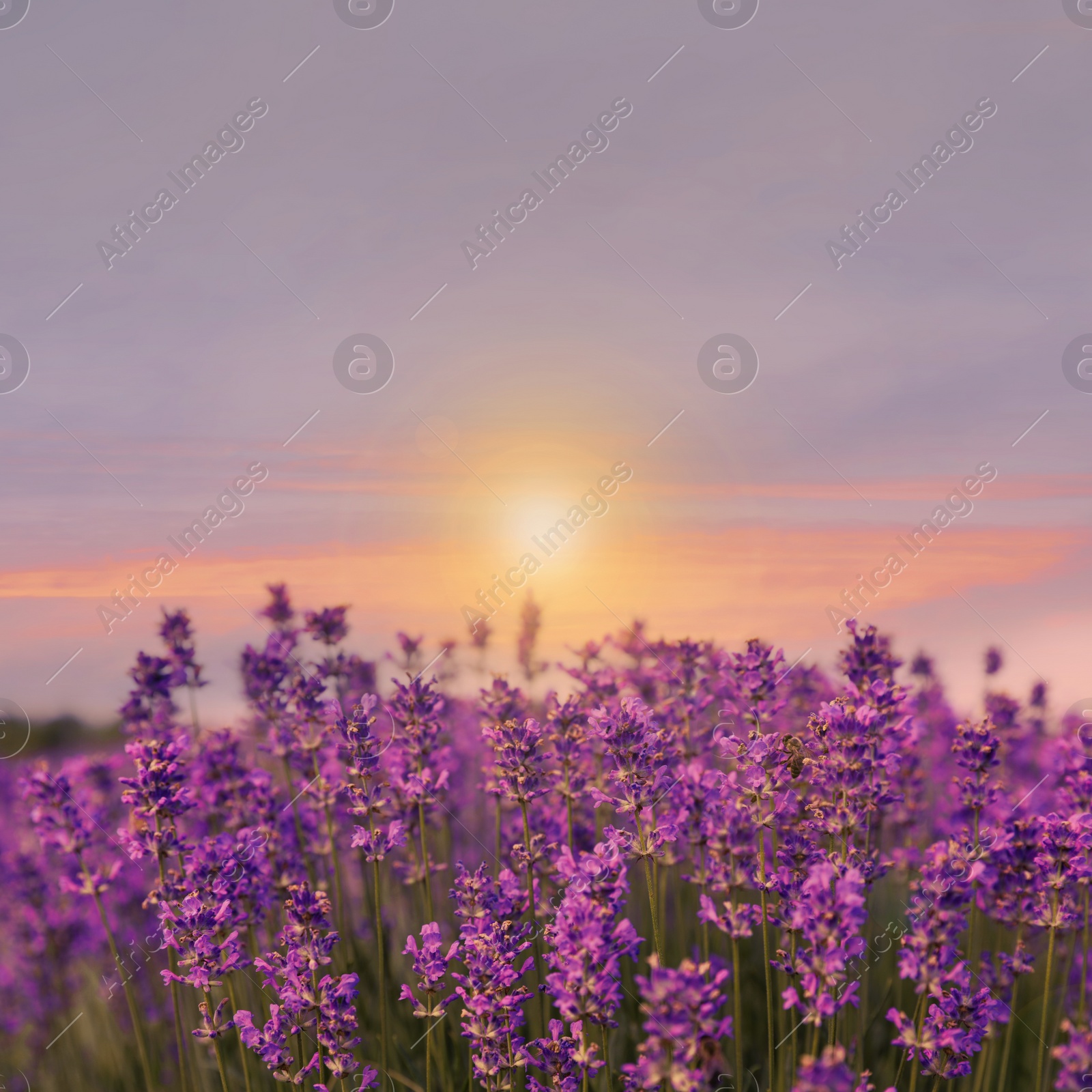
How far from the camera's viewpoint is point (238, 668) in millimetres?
5996

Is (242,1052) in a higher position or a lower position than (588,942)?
lower

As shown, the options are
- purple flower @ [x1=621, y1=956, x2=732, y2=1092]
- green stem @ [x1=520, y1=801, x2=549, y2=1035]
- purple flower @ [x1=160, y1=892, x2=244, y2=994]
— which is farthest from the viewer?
green stem @ [x1=520, y1=801, x2=549, y2=1035]

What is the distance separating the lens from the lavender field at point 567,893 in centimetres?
333

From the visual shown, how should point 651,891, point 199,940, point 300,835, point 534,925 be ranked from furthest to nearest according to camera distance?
point 300,835 → point 534,925 → point 199,940 → point 651,891

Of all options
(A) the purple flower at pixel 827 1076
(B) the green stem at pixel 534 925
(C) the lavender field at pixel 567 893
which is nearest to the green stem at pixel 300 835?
(C) the lavender field at pixel 567 893

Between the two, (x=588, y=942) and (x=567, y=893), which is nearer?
(x=588, y=942)

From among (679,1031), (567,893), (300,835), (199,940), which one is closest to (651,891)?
(567,893)

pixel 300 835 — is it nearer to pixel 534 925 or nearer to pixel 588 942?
pixel 534 925

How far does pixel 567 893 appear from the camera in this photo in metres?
2.92

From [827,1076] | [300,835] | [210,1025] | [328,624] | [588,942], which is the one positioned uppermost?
[328,624]

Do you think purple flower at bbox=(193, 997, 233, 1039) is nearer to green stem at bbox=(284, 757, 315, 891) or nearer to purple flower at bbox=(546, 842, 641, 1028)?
green stem at bbox=(284, 757, 315, 891)

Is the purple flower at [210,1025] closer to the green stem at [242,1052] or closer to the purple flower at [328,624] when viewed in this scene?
the green stem at [242,1052]

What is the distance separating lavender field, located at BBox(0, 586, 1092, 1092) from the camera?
10.9ft

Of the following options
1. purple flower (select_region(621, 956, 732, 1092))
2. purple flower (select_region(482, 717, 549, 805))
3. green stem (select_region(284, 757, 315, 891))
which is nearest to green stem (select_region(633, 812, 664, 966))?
purple flower (select_region(621, 956, 732, 1092))
